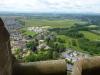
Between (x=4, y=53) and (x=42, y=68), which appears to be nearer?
(x=4, y=53)

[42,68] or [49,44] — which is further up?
[42,68]

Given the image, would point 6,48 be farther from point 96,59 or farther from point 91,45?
point 91,45

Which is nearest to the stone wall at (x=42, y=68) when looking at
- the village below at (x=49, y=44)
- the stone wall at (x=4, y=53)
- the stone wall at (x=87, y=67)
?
the stone wall at (x=87, y=67)

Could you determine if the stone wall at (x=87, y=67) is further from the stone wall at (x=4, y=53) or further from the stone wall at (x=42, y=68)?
the stone wall at (x=4, y=53)

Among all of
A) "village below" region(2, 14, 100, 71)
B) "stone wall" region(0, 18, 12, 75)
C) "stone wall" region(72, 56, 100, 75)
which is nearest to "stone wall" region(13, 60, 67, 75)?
"stone wall" region(72, 56, 100, 75)

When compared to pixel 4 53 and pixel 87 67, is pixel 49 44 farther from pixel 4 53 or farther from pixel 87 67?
pixel 4 53

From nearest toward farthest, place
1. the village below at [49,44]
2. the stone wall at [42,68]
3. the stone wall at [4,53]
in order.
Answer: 1. the stone wall at [4,53]
2. the stone wall at [42,68]
3. the village below at [49,44]

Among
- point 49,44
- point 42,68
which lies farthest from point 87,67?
point 49,44

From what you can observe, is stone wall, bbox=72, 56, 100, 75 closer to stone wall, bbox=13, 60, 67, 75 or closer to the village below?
stone wall, bbox=13, 60, 67, 75

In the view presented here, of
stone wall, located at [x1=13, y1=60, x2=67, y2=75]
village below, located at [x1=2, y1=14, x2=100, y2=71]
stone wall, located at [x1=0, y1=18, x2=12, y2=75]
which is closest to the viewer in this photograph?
stone wall, located at [x1=0, y1=18, x2=12, y2=75]

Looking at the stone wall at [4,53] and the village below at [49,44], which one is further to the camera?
the village below at [49,44]

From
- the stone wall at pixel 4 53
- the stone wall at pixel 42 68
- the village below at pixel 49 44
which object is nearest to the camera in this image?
the stone wall at pixel 4 53

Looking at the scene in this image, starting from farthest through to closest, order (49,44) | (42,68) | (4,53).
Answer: (49,44), (42,68), (4,53)

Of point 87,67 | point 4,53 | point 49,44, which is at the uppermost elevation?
point 4,53
